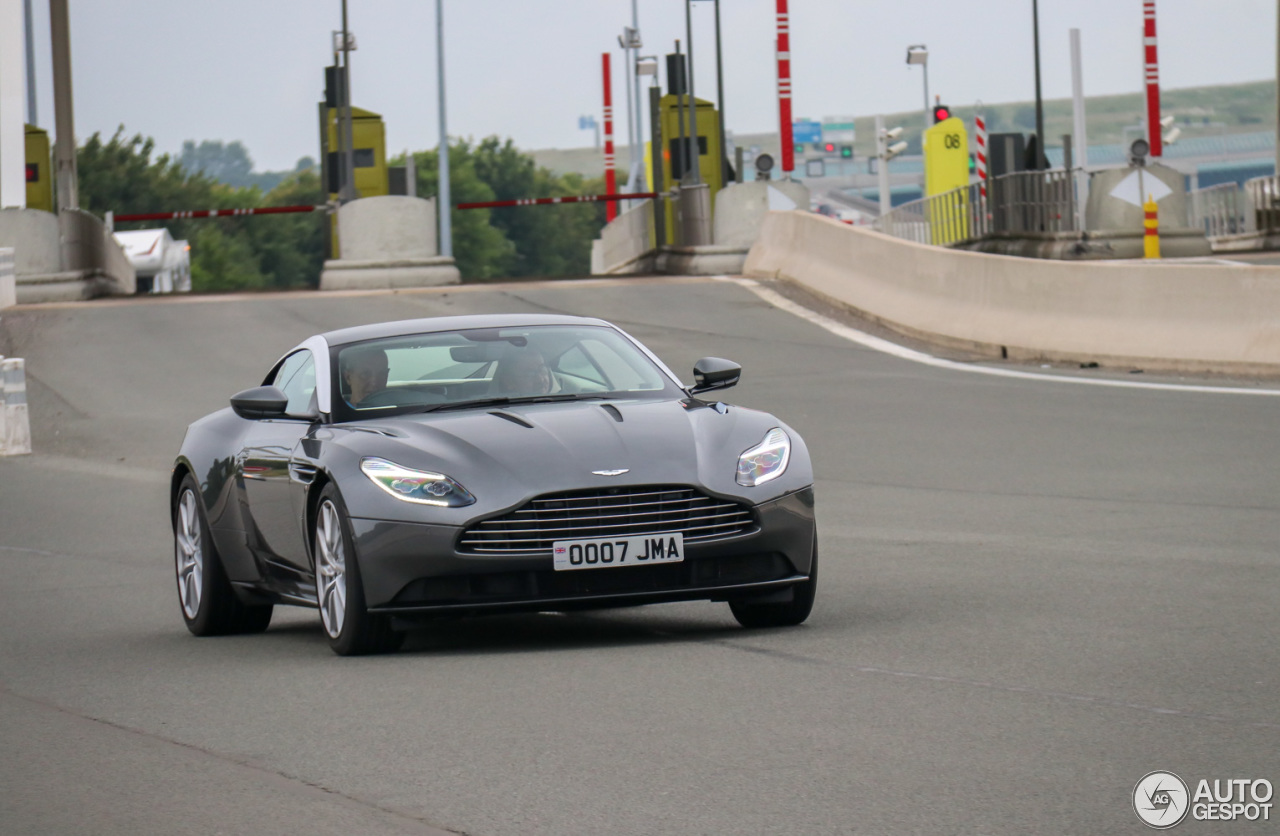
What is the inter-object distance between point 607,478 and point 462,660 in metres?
0.87

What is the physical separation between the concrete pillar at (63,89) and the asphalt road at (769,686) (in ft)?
69.2

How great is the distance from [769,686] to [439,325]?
3010mm

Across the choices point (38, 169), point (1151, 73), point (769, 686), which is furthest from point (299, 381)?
point (1151, 73)

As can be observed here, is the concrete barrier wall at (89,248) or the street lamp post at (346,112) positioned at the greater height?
the street lamp post at (346,112)

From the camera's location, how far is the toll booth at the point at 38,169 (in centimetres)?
3833

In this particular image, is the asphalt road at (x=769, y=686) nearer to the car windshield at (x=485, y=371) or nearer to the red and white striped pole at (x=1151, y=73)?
the car windshield at (x=485, y=371)

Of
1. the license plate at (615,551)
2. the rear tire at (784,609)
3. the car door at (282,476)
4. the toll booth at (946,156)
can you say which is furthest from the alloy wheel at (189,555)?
the toll booth at (946,156)

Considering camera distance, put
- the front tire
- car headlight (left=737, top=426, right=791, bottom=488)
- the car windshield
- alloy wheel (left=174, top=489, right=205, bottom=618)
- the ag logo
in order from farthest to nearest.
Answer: alloy wheel (left=174, top=489, right=205, bottom=618), the car windshield, car headlight (left=737, top=426, right=791, bottom=488), the front tire, the ag logo

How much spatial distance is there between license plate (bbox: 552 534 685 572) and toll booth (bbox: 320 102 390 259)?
3356 cm

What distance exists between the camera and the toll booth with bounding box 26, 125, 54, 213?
38.3 metres

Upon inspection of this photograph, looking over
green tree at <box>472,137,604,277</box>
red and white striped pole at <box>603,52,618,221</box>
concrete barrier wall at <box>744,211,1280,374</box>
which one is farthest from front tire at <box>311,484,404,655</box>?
green tree at <box>472,137,604,277</box>

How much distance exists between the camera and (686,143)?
4116cm

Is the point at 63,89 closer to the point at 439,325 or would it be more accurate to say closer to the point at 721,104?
the point at 721,104

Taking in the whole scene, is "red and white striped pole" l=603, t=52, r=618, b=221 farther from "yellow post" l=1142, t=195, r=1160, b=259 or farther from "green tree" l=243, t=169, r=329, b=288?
"green tree" l=243, t=169, r=329, b=288
